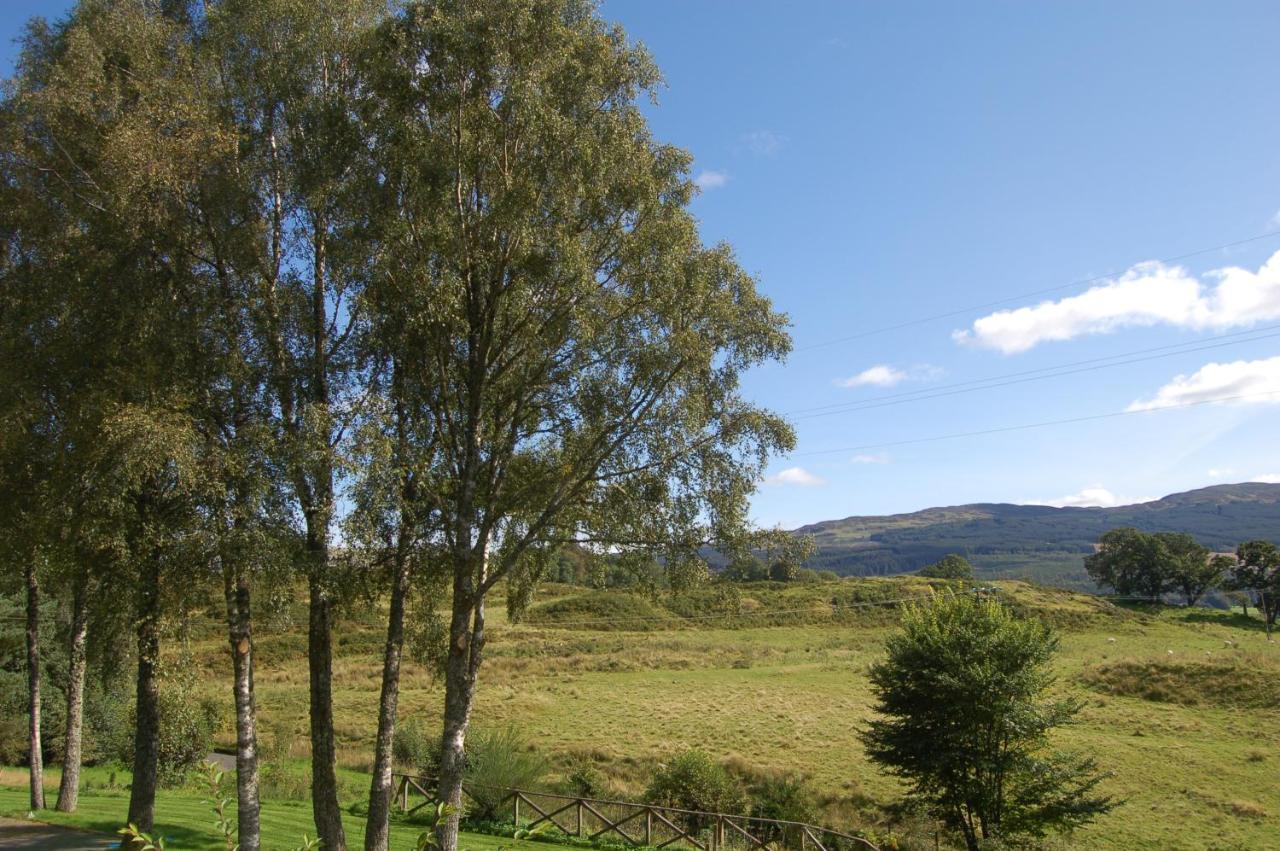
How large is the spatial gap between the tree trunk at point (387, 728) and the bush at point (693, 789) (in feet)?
47.3

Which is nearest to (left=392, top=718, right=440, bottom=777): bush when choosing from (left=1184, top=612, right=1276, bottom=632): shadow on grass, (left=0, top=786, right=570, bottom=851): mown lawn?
(left=0, top=786, right=570, bottom=851): mown lawn

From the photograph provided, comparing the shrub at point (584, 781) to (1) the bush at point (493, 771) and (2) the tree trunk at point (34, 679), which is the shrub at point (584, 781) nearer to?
(1) the bush at point (493, 771)

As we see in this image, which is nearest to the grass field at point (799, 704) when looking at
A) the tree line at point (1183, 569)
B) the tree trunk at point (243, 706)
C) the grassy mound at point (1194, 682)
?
the grassy mound at point (1194, 682)

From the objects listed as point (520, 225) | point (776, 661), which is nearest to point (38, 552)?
point (520, 225)

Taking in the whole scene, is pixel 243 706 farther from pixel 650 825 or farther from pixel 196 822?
pixel 650 825

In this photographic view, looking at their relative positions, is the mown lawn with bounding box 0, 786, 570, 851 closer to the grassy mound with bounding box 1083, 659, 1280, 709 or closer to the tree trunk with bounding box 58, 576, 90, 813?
the tree trunk with bounding box 58, 576, 90, 813

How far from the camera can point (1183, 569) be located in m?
122

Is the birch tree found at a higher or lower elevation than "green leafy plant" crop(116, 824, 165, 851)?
higher

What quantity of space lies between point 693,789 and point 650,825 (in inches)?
136

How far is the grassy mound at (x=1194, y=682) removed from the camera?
45594 millimetres

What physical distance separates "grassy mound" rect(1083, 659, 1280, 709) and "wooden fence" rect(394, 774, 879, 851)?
1384 inches

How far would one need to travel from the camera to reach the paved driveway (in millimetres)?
15148

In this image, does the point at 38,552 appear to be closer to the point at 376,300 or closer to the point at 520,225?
the point at 376,300

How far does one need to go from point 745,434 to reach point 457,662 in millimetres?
6639
